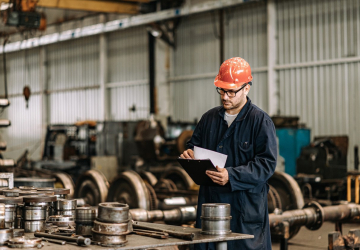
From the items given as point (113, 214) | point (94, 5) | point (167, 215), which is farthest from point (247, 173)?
point (94, 5)

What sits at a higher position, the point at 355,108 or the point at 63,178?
the point at 355,108

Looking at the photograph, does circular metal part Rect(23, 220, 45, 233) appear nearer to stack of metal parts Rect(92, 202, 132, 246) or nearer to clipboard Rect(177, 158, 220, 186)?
stack of metal parts Rect(92, 202, 132, 246)

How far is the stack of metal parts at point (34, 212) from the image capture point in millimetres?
2771

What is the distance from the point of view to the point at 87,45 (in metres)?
17.2

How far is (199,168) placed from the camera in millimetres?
2934

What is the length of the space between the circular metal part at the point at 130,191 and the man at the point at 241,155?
3.45 m

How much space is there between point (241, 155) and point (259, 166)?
153mm

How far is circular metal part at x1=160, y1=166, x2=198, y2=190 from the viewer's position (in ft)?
28.3

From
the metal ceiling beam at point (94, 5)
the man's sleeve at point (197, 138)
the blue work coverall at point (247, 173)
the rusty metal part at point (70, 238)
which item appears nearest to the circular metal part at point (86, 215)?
the rusty metal part at point (70, 238)

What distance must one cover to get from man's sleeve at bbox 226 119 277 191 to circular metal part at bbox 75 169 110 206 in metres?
4.61

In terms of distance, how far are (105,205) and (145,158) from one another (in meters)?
9.26

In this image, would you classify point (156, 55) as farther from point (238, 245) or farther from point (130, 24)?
point (238, 245)

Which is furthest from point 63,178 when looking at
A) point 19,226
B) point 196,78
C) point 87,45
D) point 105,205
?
point 87,45

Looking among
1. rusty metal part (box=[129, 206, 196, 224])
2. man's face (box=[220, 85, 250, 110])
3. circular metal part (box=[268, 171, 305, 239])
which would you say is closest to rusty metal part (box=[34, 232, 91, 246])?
man's face (box=[220, 85, 250, 110])
